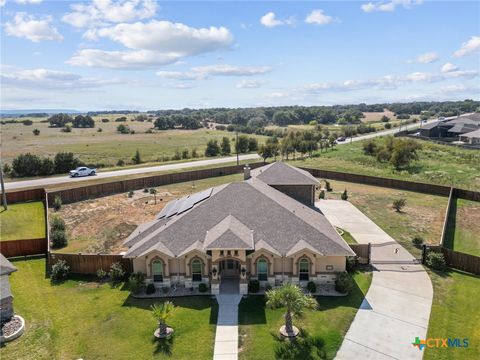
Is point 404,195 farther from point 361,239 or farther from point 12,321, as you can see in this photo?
point 12,321

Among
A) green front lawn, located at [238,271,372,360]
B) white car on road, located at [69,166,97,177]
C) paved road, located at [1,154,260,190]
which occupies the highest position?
white car on road, located at [69,166,97,177]

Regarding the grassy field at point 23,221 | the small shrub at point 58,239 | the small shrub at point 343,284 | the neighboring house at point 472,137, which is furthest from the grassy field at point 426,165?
the small shrub at point 58,239

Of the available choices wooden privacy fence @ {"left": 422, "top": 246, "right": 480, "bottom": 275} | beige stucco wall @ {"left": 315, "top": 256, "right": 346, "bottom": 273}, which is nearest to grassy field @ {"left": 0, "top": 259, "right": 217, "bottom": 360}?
beige stucco wall @ {"left": 315, "top": 256, "right": 346, "bottom": 273}

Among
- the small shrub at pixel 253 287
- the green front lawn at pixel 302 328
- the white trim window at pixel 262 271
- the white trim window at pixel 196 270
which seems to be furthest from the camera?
the white trim window at pixel 262 271

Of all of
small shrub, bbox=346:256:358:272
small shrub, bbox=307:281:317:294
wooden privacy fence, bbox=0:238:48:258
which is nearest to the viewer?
small shrub, bbox=307:281:317:294

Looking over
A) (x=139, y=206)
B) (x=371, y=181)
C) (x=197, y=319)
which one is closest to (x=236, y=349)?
(x=197, y=319)

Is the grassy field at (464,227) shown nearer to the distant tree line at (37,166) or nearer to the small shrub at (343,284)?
the small shrub at (343,284)

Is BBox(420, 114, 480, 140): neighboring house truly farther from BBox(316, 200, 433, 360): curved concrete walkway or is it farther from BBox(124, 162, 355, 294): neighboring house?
BBox(124, 162, 355, 294): neighboring house
